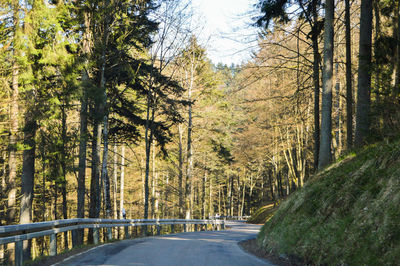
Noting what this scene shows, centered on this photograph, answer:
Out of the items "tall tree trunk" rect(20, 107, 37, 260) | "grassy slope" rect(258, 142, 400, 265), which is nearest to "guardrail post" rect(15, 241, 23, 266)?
"grassy slope" rect(258, 142, 400, 265)

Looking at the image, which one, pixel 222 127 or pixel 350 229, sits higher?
pixel 222 127

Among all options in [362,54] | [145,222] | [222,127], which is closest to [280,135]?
[222,127]

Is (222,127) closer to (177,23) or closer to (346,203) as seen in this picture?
(177,23)

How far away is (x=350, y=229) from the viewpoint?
7.44 meters

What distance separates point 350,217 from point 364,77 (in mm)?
6545

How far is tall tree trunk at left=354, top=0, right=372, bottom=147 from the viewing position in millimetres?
12461

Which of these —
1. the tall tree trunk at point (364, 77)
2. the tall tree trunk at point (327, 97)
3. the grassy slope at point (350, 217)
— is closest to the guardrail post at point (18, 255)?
the grassy slope at point (350, 217)

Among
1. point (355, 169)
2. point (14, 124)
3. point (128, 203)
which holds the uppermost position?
point (14, 124)

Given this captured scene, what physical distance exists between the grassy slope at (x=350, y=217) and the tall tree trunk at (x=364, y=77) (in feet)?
4.34

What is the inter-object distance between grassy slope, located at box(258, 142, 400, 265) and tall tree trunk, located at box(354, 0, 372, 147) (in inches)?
52.1

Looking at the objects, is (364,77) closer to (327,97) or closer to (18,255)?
(327,97)

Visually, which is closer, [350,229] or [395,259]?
[395,259]

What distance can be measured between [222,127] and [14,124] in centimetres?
1853

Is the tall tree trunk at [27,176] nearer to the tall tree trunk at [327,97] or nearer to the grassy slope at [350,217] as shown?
the grassy slope at [350,217]
